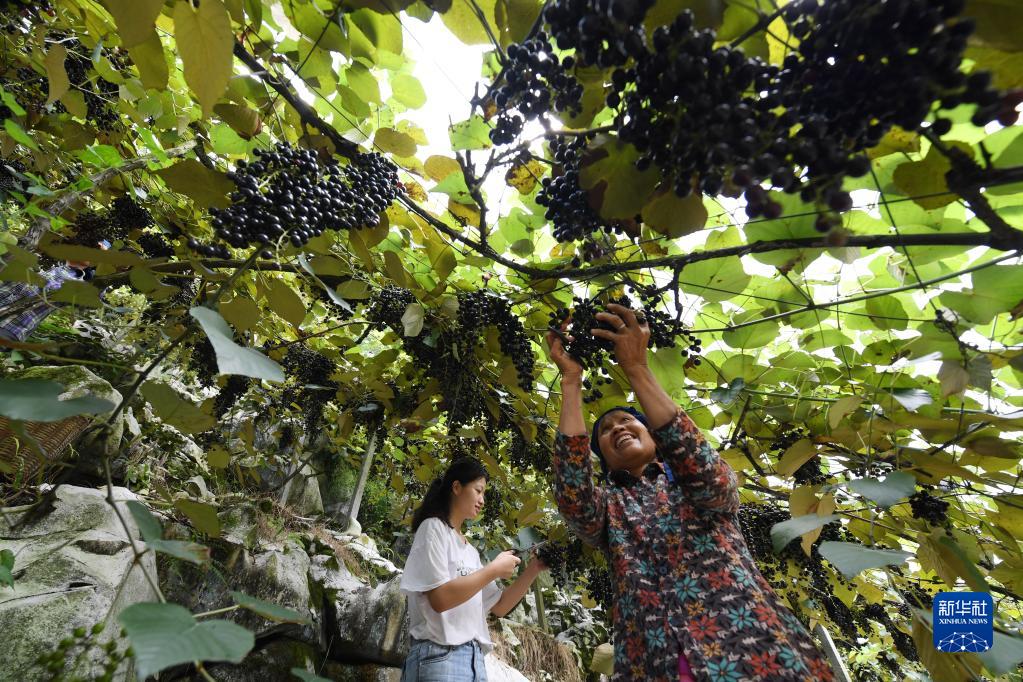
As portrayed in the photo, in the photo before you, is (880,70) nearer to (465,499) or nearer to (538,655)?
(465,499)

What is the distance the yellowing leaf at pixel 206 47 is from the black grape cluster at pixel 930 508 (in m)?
2.24

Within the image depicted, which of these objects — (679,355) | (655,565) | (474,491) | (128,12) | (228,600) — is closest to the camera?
(128,12)

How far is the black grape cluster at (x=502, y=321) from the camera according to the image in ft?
4.66

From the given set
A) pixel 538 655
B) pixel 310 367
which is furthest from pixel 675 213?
pixel 538 655

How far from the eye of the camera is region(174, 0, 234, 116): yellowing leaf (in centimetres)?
71

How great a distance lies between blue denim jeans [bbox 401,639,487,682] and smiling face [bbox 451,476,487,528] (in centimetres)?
52

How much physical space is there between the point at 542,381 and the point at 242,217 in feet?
4.48

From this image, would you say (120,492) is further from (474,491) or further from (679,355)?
(679,355)

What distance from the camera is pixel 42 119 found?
1927mm

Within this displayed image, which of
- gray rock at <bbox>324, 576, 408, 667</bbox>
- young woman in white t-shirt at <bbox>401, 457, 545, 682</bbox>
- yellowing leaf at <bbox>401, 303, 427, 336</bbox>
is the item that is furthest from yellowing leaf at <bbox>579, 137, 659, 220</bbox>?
gray rock at <bbox>324, 576, 408, 667</bbox>

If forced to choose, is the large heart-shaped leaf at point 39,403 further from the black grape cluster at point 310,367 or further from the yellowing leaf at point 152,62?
the black grape cluster at point 310,367

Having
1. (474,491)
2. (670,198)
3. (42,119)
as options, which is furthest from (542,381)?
(42,119)

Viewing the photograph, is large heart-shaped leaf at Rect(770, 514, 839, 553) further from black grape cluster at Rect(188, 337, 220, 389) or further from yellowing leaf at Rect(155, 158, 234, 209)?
black grape cluster at Rect(188, 337, 220, 389)

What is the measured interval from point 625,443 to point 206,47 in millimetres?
1407
